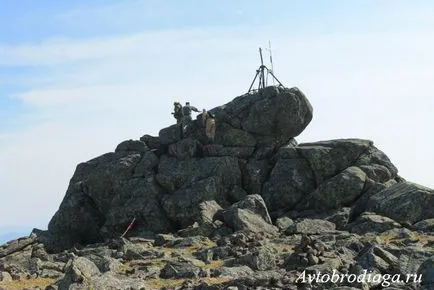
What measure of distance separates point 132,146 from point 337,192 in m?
20.7

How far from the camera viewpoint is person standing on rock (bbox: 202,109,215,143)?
174 ft

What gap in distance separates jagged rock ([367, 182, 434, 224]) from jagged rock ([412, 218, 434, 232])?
1.05 m

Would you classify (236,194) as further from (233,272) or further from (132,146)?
(233,272)

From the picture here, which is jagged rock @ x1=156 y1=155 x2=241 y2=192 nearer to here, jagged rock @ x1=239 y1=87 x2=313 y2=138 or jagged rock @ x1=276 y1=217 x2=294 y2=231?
jagged rock @ x1=239 y1=87 x2=313 y2=138

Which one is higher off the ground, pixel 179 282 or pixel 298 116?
pixel 298 116

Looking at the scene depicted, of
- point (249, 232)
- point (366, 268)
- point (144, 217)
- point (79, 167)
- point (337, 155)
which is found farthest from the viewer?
point (79, 167)

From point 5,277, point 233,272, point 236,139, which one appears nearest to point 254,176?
point 236,139

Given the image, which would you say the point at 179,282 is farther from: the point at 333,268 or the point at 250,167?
the point at 250,167

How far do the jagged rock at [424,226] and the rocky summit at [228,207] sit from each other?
0.13m

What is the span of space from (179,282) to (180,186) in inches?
816

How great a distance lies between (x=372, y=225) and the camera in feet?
134

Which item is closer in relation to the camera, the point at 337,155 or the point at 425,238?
the point at 425,238

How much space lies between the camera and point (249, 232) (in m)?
40.0

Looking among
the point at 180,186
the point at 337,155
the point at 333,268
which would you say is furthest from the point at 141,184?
the point at 333,268
